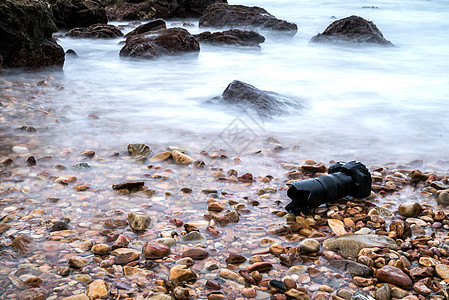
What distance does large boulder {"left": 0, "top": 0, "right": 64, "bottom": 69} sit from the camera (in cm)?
716

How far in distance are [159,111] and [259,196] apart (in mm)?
2949

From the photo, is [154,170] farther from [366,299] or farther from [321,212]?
[366,299]

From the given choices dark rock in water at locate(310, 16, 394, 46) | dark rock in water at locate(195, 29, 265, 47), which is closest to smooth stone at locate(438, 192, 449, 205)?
dark rock in water at locate(195, 29, 265, 47)

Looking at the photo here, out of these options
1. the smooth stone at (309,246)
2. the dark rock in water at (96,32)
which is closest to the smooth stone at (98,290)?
the smooth stone at (309,246)

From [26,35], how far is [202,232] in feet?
19.4

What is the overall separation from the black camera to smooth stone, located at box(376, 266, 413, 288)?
812 mm

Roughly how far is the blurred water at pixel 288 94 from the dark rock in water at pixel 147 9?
6588 millimetres

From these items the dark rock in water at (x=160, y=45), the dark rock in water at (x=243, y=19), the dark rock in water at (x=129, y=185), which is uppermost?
the dark rock in water at (x=243, y=19)

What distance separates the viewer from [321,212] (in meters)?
3.25

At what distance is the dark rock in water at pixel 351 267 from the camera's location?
8.11 feet

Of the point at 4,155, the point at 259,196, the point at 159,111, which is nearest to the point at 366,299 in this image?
the point at 259,196

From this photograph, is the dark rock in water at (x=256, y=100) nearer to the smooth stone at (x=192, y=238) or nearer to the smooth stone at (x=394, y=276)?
the smooth stone at (x=192, y=238)

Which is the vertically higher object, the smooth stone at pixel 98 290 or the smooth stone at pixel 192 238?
the smooth stone at pixel 98 290

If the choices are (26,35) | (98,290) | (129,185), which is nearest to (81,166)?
(129,185)
